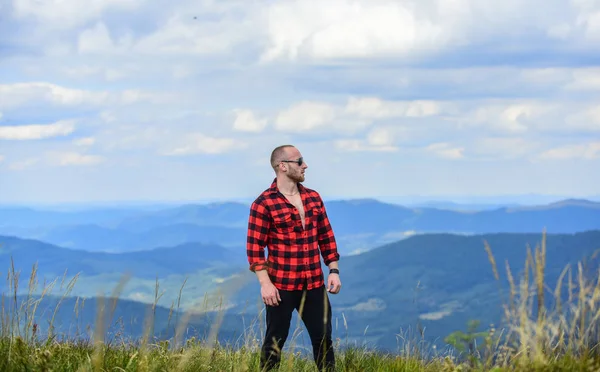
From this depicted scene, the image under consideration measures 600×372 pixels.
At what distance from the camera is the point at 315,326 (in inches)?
260

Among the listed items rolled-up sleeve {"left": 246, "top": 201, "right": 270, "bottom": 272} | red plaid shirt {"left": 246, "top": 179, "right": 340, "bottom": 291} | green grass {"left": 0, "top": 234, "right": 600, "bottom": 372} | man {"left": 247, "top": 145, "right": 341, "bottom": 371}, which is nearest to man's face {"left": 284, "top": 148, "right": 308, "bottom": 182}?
man {"left": 247, "top": 145, "right": 341, "bottom": 371}

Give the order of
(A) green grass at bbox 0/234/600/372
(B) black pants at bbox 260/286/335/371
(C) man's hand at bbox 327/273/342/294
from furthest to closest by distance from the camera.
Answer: (B) black pants at bbox 260/286/335/371
(C) man's hand at bbox 327/273/342/294
(A) green grass at bbox 0/234/600/372

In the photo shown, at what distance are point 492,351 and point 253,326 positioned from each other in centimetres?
245

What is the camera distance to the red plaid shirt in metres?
6.54

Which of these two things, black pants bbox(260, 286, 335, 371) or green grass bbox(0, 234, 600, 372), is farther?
black pants bbox(260, 286, 335, 371)

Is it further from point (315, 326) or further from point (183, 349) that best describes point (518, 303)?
point (183, 349)

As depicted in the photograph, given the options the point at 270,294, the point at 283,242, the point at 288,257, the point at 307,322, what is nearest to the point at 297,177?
the point at 283,242

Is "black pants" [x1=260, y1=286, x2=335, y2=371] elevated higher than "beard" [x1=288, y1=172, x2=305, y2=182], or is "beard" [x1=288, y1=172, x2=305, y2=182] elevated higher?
"beard" [x1=288, y1=172, x2=305, y2=182]

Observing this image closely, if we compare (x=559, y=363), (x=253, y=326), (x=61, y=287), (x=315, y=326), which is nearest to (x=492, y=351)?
(x=559, y=363)

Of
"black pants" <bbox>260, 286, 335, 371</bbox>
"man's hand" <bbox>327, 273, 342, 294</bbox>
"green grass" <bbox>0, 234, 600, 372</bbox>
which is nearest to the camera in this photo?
"green grass" <bbox>0, 234, 600, 372</bbox>

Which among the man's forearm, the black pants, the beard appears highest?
the beard

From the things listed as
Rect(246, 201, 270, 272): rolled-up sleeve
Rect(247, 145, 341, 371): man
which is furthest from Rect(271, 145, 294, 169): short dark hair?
Rect(246, 201, 270, 272): rolled-up sleeve

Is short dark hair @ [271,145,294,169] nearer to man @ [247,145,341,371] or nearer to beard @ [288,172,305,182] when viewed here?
man @ [247,145,341,371]

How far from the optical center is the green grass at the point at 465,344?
4.41 metres
